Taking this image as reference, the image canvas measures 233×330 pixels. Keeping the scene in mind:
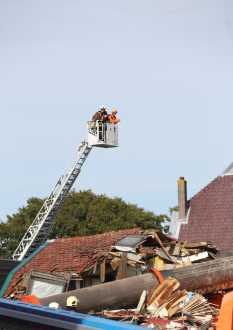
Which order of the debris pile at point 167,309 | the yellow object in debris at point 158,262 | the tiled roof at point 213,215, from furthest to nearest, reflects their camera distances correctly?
the tiled roof at point 213,215, the yellow object in debris at point 158,262, the debris pile at point 167,309

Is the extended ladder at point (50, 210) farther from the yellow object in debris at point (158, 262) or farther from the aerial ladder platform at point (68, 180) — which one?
the yellow object in debris at point (158, 262)

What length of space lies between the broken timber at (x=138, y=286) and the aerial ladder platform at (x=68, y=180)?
20.4 metres

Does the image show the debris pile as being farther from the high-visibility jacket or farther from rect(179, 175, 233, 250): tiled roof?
the high-visibility jacket

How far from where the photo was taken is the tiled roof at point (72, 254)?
16.9 m

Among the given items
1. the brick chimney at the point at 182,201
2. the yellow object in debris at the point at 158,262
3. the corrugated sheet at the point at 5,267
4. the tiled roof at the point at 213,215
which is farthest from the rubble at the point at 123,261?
the brick chimney at the point at 182,201

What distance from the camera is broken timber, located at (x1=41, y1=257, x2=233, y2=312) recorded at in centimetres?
959

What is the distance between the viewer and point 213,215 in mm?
26656

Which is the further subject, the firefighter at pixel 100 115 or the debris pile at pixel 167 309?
the firefighter at pixel 100 115

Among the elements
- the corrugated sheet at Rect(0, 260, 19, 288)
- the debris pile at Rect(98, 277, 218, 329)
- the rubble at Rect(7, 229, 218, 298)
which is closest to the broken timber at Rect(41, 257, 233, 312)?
the debris pile at Rect(98, 277, 218, 329)

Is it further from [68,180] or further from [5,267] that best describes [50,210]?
[5,267]

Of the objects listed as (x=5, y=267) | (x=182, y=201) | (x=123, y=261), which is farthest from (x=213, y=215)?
(x=123, y=261)

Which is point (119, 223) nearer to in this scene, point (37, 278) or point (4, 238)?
point (4, 238)

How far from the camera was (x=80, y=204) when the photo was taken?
5028 centimetres

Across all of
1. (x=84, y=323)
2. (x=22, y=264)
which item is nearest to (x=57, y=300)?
(x=84, y=323)
